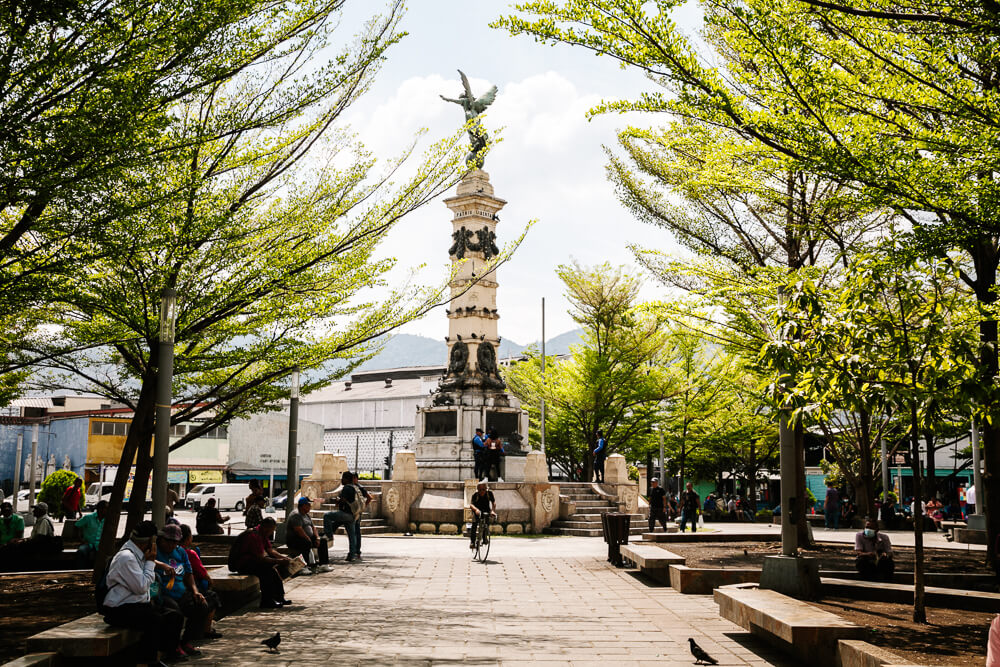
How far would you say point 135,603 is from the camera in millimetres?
7305

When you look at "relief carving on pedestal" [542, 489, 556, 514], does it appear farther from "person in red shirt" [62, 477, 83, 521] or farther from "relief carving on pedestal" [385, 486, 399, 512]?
"person in red shirt" [62, 477, 83, 521]

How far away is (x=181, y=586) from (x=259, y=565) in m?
2.73

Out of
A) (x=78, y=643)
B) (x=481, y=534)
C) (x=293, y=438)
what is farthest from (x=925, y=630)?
(x=293, y=438)

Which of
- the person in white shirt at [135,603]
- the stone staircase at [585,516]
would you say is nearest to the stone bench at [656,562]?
the person in white shirt at [135,603]

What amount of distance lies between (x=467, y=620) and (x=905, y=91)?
730 centimetres

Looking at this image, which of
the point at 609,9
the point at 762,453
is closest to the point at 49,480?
the point at 609,9

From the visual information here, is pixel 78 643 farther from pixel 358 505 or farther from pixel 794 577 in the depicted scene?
pixel 358 505

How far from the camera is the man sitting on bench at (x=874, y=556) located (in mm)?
11055

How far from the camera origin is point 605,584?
14.1m

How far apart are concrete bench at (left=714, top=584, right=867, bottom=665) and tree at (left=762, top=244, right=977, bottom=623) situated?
124 centimetres

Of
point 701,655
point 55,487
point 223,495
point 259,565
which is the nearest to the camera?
point 701,655

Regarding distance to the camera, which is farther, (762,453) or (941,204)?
(762,453)

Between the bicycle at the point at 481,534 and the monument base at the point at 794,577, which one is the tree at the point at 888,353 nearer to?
the monument base at the point at 794,577

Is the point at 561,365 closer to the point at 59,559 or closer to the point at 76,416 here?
the point at 59,559
